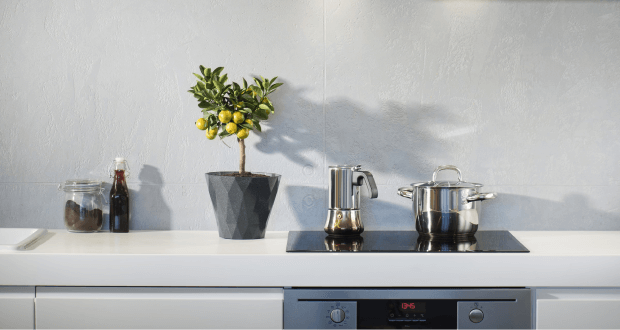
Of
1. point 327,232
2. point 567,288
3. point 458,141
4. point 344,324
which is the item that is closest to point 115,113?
point 327,232

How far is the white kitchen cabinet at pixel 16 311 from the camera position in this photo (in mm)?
1235

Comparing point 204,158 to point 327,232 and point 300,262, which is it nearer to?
point 327,232


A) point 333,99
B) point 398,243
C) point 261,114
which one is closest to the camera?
point 398,243

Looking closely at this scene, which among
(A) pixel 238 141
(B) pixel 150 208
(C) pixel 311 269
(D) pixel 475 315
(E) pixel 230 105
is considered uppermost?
(E) pixel 230 105

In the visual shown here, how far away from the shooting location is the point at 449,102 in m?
1.62

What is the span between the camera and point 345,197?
4.82 feet

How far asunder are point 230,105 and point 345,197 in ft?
1.38

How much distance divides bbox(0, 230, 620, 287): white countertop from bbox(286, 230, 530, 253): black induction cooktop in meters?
0.04

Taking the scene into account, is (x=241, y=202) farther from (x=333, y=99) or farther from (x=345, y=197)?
(x=333, y=99)

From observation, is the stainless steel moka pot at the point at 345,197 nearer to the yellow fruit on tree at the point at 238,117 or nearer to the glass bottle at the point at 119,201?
the yellow fruit on tree at the point at 238,117

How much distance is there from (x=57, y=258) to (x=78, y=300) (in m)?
0.11

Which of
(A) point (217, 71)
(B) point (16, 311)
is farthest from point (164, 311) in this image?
(A) point (217, 71)

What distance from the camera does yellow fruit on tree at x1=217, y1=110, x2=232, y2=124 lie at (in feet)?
4.72

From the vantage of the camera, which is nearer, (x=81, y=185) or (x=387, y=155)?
(x=81, y=185)
